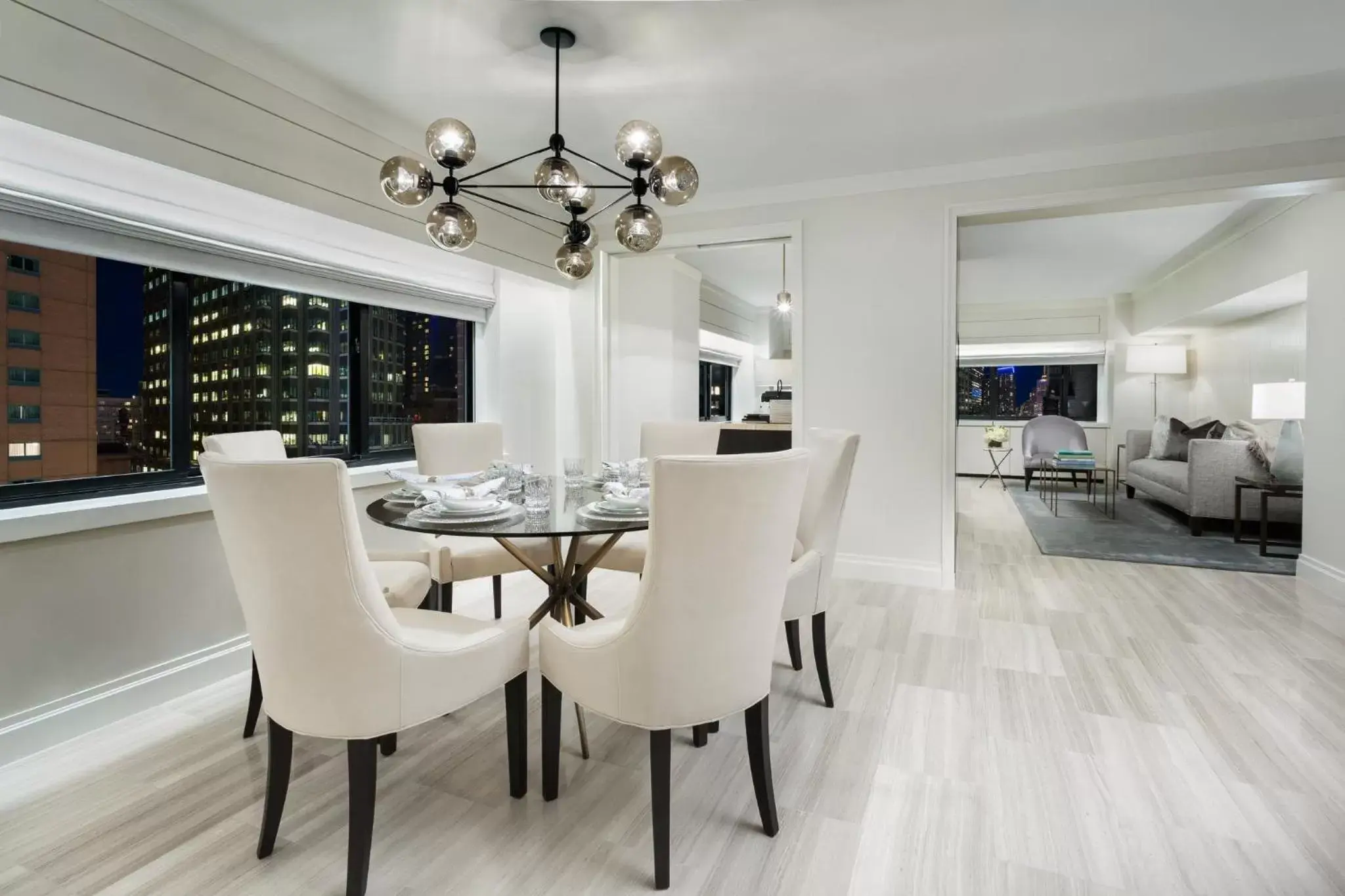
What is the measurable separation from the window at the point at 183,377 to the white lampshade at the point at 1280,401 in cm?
576

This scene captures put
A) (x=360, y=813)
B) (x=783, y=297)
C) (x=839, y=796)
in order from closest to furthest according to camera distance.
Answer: (x=360, y=813) → (x=839, y=796) → (x=783, y=297)


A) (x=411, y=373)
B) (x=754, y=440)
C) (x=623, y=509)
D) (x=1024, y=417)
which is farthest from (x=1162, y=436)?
(x=411, y=373)

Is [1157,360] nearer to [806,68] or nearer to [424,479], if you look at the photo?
[806,68]

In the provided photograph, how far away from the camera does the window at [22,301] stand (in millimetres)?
2125

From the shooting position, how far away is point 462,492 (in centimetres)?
203

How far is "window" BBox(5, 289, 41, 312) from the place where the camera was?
6.97 ft

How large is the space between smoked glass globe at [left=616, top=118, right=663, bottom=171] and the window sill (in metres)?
1.42

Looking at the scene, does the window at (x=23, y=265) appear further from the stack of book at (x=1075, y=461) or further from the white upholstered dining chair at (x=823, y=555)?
the stack of book at (x=1075, y=461)

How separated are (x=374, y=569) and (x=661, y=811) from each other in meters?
1.37

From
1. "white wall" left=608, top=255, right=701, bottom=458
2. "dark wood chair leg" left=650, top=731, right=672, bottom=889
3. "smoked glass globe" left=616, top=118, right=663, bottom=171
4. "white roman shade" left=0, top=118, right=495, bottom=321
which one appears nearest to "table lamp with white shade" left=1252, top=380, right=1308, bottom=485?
"white wall" left=608, top=255, right=701, bottom=458

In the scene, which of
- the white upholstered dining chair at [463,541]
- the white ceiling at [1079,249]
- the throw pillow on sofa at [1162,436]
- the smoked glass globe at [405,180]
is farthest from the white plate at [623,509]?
the throw pillow on sofa at [1162,436]

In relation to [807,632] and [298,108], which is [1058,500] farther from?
[298,108]

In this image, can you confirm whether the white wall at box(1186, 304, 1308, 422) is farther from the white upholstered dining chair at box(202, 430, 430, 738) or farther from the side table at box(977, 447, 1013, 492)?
the white upholstered dining chair at box(202, 430, 430, 738)

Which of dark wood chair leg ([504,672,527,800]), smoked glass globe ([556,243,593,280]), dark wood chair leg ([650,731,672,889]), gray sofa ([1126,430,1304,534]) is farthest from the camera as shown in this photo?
gray sofa ([1126,430,1304,534])
